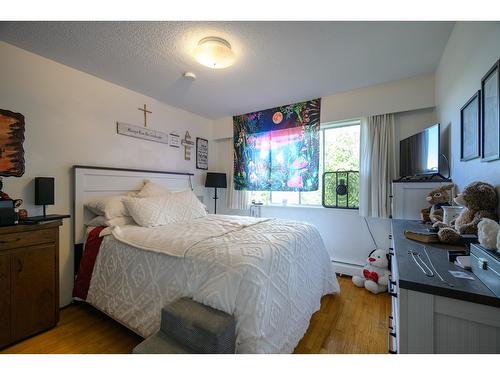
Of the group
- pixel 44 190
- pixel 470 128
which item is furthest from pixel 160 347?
pixel 470 128

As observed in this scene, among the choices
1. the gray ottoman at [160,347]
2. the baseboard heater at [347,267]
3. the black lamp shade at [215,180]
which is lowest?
the baseboard heater at [347,267]

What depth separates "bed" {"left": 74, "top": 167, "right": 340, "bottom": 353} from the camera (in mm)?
1165

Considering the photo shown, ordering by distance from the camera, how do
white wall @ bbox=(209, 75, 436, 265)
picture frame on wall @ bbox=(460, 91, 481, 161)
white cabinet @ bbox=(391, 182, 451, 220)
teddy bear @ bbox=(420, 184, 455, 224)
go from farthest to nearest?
white wall @ bbox=(209, 75, 436, 265), white cabinet @ bbox=(391, 182, 451, 220), teddy bear @ bbox=(420, 184, 455, 224), picture frame on wall @ bbox=(460, 91, 481, 161)

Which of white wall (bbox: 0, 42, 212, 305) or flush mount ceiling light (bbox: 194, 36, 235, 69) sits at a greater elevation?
flush mount ceiling light (bbox: 194, 36, 235, 69)

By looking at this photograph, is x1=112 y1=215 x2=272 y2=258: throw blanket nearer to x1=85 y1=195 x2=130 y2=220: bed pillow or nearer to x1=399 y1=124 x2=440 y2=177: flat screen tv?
x1=85 y1=195 x2=130 y2=220: bed pillow

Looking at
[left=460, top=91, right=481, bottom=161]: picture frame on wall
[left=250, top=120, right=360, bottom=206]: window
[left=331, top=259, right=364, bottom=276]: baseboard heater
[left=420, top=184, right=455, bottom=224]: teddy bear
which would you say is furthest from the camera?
[left=250, top=120, right=360, bottom=206]: window

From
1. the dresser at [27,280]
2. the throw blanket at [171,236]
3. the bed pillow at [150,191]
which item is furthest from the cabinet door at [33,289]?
the bed pillow at [150,191]

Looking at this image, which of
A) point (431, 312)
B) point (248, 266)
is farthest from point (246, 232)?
point (431, 312)

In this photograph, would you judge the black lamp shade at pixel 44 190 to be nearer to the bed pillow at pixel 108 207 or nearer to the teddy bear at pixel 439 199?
the bed pillow at pixel 108 207

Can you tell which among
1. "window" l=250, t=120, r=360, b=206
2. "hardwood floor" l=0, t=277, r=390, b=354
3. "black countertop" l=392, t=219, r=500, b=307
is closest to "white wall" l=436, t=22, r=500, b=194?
"black countertop" l=392, t=219, r=500, b=307

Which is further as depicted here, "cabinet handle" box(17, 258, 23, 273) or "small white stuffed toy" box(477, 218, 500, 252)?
"cabinet handle" box(17, 258, 23, 273)

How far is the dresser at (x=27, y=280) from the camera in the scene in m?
1.49

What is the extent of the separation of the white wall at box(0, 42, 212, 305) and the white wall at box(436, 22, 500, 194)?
3.23 metres

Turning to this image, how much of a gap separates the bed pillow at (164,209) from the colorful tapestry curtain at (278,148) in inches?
47.9
